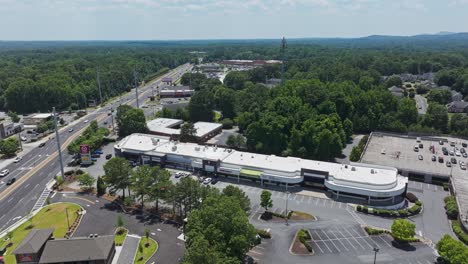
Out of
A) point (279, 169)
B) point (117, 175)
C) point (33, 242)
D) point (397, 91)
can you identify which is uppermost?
point (397, 91)

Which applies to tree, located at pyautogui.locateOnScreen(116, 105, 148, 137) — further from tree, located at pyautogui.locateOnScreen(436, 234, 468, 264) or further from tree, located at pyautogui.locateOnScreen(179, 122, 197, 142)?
tree, located at pyautogui.locateOnScreen(436, 234, 468, 264)

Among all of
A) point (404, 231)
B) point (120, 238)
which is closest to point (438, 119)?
point (404, 231)

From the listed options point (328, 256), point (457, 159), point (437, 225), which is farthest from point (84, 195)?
point (457, 159)

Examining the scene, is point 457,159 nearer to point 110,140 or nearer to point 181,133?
point 181,133

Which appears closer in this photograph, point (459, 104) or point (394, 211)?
point (394, 211)

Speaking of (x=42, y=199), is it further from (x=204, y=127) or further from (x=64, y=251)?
(x=204, y=127)

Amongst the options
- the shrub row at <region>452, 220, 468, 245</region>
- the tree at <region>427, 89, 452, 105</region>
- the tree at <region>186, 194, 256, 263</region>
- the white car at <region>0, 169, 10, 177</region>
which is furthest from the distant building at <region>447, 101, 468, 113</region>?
the white car at <region>0, 169, 10, 177</region>
